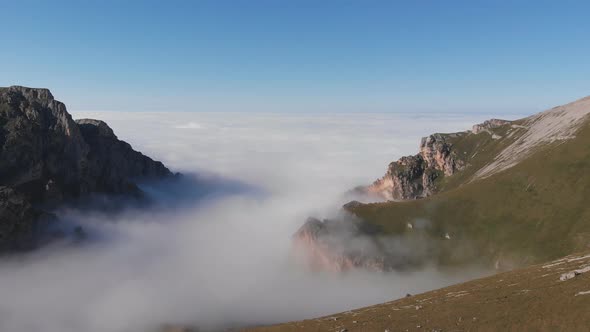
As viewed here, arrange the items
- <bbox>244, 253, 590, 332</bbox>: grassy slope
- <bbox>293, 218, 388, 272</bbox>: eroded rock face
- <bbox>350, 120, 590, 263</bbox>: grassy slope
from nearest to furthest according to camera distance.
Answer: <bbox>244, 253, 590, 332</bbox>: grassy slope → <bbox>350, 120, 590, 263</bbox>: grassy slope → <bbox>293, 218, 388, 272</bbox>: eroded rock face

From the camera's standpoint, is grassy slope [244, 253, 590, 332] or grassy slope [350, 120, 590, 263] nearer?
grassy slope [244, 253, 590, 332]

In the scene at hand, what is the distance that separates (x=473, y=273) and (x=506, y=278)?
257 ft

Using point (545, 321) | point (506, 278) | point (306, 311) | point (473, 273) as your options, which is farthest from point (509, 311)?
point (306, 311)

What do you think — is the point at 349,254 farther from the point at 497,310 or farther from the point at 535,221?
the point at 497,310

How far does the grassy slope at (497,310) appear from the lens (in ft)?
188

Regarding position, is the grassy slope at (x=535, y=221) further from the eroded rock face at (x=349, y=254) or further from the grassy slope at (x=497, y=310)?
the grassy slope at (x=497, y=310)

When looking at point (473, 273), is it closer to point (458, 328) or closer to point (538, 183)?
point (538, 183)

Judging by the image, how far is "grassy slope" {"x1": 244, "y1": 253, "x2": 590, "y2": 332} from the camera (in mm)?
57375

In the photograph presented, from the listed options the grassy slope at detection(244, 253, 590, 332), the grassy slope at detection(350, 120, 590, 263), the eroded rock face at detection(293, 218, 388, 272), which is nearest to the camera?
the grassy slope at detection(244, 253, 590, 332)

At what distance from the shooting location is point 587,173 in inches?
7072

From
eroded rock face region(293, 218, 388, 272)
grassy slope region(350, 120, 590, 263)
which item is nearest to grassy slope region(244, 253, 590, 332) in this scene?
grassy slope region(350, 120, 590, 263)

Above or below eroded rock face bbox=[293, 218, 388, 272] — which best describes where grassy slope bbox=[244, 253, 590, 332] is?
above

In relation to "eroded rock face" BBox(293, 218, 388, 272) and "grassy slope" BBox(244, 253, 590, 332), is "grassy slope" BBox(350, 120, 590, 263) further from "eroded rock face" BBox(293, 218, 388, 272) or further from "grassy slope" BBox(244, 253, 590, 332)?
"grassy slope" BBox(244, 253, 590, 332)

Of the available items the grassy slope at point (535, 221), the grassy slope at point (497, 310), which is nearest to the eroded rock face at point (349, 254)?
the grassy slope at point (535, 221)
